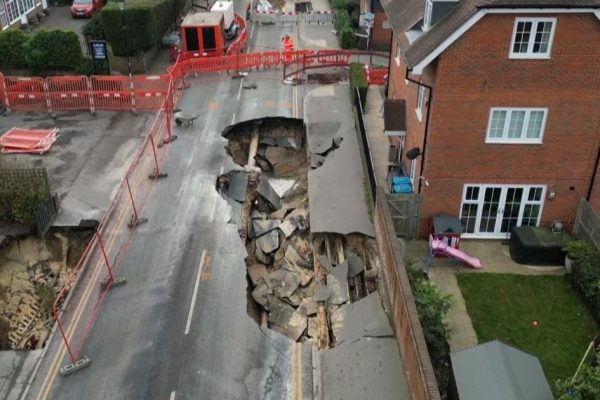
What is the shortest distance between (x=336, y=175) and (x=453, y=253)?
6.37 m

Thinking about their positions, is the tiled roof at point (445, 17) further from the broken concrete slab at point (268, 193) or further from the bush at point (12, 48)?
the bush at point (12, 48)

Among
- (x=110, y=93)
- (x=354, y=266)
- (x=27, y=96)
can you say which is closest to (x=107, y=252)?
(x=354, y=266)

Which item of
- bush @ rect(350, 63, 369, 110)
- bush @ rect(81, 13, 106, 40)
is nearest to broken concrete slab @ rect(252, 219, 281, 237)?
bush @ rect(350, 63, 369, 110)

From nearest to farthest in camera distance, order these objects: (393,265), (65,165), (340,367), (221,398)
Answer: (221,398) < (340,367) < (393,265) < (65,165)

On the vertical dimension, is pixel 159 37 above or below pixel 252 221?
above

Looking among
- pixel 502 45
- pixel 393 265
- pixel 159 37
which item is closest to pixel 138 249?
pixel 393 265

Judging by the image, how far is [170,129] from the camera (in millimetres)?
29297

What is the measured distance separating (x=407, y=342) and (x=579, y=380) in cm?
395

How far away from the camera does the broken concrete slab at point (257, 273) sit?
20400 mm

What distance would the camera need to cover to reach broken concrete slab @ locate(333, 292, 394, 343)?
54.1 feet

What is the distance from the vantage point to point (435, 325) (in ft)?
52.0

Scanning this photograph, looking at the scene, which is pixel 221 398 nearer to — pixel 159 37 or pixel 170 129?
pixel 170 129

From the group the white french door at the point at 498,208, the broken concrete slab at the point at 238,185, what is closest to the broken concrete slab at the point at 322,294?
the white french door at the point at 498,208

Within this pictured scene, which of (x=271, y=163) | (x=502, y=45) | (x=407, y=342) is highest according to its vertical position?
(x=502, y=45)
